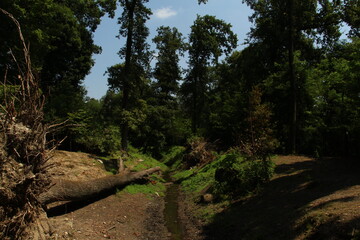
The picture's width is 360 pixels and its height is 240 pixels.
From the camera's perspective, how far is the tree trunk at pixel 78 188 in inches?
362

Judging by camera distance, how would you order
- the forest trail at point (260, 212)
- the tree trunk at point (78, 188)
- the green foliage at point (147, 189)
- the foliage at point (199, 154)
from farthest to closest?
the foliage at point (199, 154) → the green foliage at point (147, 189) → the tree trunk at point (78, 188) → the forest trail at point (260, 212)

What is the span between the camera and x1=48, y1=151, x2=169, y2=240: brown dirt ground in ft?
29.6

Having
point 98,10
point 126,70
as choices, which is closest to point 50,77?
point 98,10

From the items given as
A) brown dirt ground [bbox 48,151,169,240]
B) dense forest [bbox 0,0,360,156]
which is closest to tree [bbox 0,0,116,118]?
dense forest [bbox 0,0,360,156]

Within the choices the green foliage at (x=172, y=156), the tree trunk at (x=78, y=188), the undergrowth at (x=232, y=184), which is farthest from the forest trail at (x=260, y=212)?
the green foliage at (x=172, y=156)

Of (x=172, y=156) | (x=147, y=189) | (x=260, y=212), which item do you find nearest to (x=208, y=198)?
(x=260, y=212)

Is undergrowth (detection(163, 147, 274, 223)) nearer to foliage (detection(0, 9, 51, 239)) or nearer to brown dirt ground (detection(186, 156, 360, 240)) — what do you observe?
brown dirt ground (detection(186, 156, 360, 240))

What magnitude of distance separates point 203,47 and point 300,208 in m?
33.9

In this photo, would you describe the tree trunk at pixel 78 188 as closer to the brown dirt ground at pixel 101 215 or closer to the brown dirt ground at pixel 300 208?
the brown dirt ground at pixel 101 215

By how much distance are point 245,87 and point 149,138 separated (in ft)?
50.9

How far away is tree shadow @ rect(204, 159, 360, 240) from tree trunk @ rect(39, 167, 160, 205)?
509 cm

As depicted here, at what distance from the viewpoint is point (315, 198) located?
977 centimetres

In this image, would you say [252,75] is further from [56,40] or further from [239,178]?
[56,40]

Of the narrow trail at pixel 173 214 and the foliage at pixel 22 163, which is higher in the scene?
the foliage at pixel 22 163
